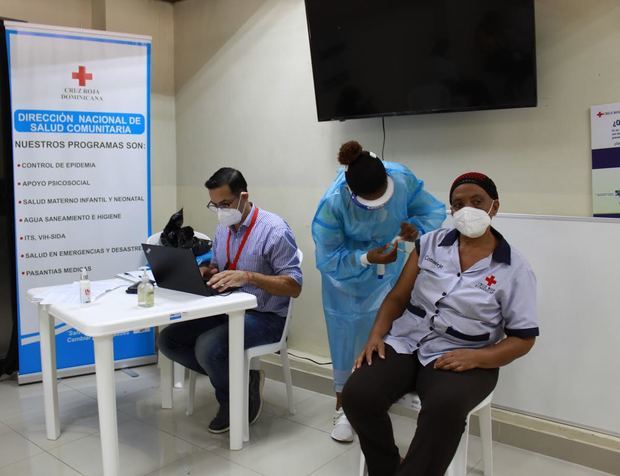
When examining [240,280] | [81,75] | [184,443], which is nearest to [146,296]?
[240,280]

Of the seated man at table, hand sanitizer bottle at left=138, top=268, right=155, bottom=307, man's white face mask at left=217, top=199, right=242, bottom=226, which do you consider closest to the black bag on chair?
the seated man at table

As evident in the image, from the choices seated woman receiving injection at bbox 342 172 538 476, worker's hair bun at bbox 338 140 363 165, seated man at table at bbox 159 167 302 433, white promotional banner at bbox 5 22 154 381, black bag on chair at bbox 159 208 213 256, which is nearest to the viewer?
seated woman receiving injection at bbox 342 172 538 476

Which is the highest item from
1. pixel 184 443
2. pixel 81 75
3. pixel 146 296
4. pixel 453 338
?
pixel 81 75

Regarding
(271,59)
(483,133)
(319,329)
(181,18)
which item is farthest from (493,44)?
(181,18)

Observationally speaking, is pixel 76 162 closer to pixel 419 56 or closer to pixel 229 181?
pixel 229 181

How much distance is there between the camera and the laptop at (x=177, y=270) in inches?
85.7

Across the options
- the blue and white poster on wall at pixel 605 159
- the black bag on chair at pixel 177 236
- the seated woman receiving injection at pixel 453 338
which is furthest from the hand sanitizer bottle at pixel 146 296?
the blue and white poster on wall at pixel 605 159

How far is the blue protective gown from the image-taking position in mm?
2271

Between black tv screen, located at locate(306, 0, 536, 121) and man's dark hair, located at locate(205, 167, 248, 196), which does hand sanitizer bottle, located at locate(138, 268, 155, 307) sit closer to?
man's dark hair, located at locate(205, 167, 248, 196)

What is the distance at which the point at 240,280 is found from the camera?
7.52 ft

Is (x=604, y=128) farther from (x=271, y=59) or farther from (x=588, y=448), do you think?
(x=271, y=59)

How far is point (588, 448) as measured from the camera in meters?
2.21

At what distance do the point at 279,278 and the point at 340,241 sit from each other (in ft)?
1.02

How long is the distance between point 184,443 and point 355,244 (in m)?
1.16
